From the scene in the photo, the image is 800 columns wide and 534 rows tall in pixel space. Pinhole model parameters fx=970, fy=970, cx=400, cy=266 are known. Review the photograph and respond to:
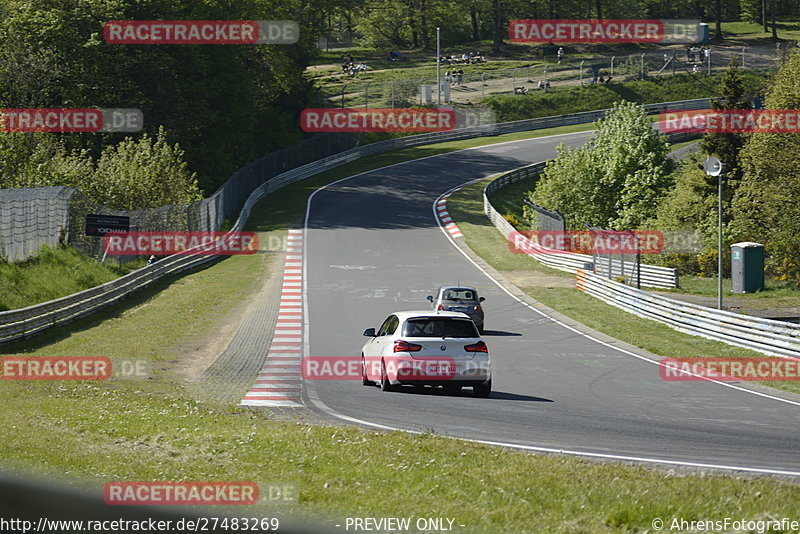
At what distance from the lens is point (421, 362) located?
17.6 metres

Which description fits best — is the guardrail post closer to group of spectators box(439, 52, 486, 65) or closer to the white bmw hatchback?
group of spectators box(439, 52, 486, 65)

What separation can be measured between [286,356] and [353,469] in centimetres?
1415

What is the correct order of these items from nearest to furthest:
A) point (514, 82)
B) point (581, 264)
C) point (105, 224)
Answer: point (105, 224) < point (581, 264) < point (514, 82)

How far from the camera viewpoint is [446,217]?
2343 inches

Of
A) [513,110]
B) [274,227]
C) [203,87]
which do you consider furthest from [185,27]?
[513,110]

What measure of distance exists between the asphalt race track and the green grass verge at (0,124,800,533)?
1700 millimetres

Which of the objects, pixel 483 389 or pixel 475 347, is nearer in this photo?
pixel 475 347
